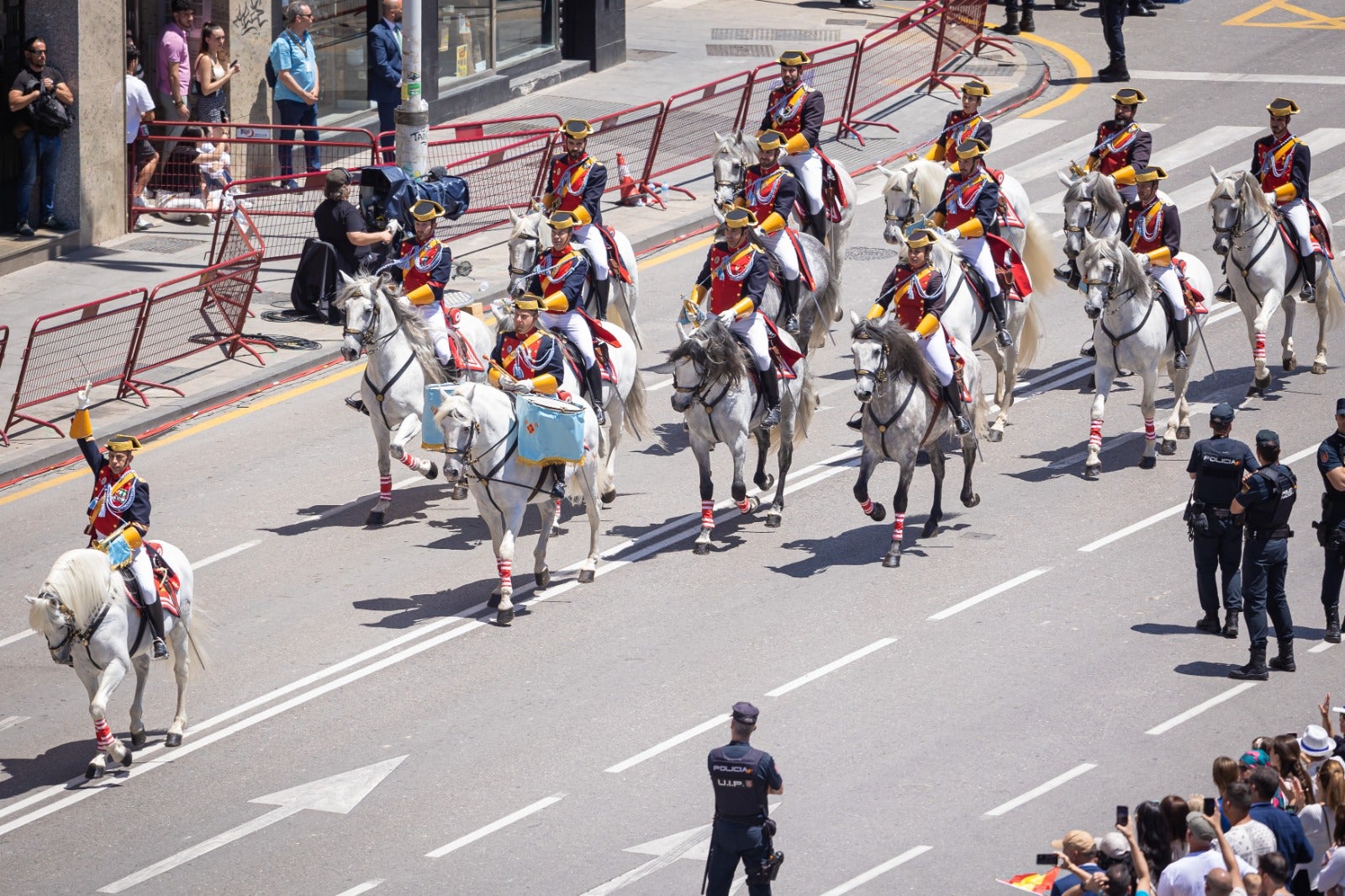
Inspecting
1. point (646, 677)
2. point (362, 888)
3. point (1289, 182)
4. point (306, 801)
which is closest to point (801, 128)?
point (1289, 182)

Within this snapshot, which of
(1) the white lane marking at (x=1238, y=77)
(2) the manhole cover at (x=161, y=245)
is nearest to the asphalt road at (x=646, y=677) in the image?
(2) the manhole cover at (x=161, y=245)

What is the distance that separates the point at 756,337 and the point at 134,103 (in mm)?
13003

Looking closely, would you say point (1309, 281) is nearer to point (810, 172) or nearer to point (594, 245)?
point (810, 172)

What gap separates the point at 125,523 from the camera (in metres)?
16.2

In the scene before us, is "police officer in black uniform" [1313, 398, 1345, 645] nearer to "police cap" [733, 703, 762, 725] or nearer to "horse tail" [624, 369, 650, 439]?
"police cap" [733, 703, 762, 725]

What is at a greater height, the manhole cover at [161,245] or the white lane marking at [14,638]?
the manhole cover at [161,245]

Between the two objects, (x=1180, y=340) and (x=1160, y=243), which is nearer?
(x=1180, y=340)

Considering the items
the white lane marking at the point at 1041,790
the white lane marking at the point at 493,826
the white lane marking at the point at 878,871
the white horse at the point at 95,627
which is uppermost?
the white horse at the point at 95,627

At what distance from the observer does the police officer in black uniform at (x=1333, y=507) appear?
16828 millimetres

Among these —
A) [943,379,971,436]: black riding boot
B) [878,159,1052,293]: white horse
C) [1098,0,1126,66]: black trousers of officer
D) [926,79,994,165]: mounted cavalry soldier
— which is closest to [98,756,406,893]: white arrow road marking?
[943,379,971,436]: black riding boot

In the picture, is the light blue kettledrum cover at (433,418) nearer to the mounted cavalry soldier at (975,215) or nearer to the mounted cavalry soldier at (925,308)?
the mounted cavalry soldier at (925,308)

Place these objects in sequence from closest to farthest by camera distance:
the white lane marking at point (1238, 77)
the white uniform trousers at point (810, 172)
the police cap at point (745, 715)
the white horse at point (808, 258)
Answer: the police cap at point (745, 715) → the white horse at point (808, 258) → the white uniform trousers at point (810, 172) → the white lane marking at point (1238, 77)

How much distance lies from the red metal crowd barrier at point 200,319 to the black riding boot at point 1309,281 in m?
12.6

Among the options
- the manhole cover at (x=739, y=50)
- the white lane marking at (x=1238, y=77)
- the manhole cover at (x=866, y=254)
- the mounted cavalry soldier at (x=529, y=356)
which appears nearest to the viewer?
the mounted cavalry soldier at (x=529, y=356)
